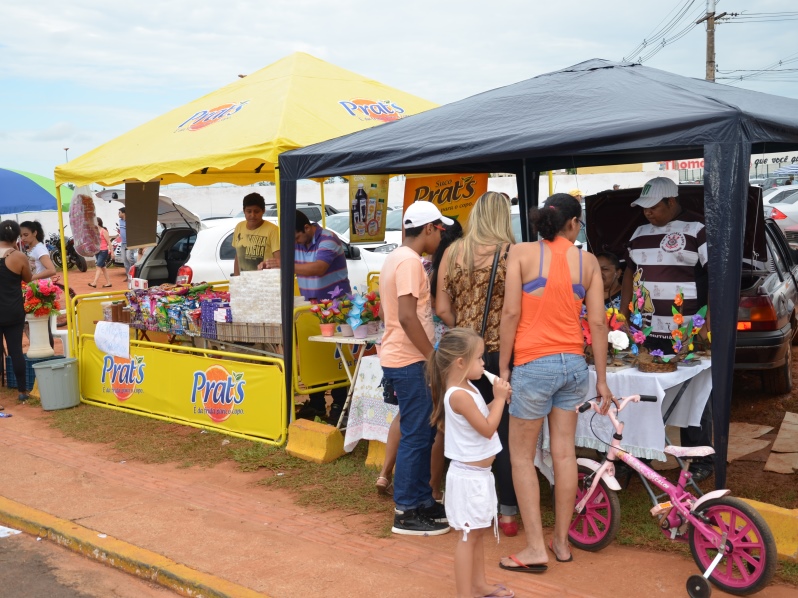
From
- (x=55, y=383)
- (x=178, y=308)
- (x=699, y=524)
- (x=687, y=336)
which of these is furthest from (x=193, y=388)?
(x=699, y=524)

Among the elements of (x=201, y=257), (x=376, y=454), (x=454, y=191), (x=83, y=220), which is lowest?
(x=376, y=454)

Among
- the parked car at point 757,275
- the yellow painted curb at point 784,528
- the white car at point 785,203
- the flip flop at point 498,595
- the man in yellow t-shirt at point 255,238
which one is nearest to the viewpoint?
the flip flop at point 498,595

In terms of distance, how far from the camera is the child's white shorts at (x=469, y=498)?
12.6ft

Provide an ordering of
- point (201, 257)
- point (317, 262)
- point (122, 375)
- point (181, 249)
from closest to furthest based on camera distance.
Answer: point (317, 262) → point (122, 375) → point (201, 257) → point (181, 249)

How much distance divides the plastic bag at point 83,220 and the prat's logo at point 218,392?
9.54 ft

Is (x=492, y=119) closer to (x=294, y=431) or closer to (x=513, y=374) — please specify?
(x=513, y=374)

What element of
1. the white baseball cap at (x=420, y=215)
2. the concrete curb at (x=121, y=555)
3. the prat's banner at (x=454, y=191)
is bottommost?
the concrete curb at (x=121, y=555)

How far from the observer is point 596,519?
4.62m

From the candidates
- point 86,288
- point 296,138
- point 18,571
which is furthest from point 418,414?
point 86,288

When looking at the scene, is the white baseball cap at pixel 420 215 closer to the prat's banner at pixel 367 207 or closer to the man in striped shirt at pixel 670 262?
the man in striped shirt at pixel 670 262

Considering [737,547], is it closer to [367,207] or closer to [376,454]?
[376,454]

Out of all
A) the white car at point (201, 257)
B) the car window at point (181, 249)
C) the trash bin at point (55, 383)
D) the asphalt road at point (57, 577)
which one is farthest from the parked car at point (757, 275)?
the car window at point (181, 249)

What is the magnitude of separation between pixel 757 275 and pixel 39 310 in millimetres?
7510

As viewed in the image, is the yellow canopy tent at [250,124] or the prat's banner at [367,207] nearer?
the yellow canopy tent at [250,124]
